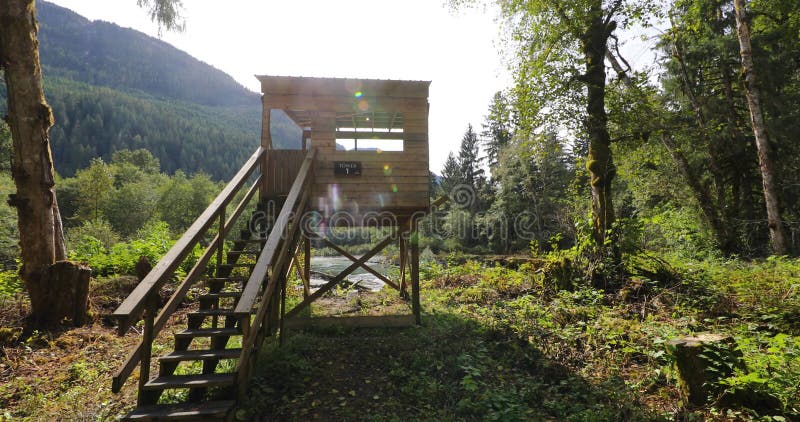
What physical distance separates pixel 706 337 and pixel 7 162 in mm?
47773

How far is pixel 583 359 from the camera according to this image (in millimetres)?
5836

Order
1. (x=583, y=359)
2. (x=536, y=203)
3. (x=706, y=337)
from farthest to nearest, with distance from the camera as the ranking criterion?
1. (x=536, y=203)
2. (x=583, y=359)
3. (x=706, y=337)

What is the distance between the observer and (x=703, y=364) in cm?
424

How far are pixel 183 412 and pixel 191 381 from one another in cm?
37

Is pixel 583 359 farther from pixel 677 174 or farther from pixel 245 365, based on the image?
pixel 677 174

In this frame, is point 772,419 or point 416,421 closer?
point 772,419

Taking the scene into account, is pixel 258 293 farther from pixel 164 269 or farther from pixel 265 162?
pixel 265 162

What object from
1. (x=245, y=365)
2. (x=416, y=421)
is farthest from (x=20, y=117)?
(x=416, y=421)

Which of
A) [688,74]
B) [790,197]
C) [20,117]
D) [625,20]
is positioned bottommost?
[790,197]

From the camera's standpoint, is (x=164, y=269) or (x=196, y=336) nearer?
(x=164, y=269)

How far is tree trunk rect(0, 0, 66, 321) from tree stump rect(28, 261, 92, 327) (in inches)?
0.9

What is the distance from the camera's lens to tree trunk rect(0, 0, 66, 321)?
6.70 metres

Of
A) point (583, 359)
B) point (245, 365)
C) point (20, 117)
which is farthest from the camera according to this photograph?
point (20, 117)

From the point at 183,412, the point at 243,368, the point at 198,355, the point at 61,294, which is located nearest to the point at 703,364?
the point at 243,368
